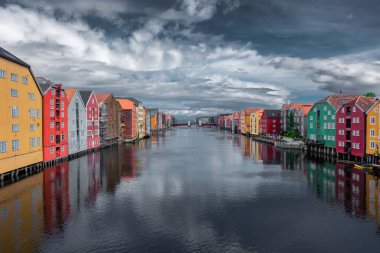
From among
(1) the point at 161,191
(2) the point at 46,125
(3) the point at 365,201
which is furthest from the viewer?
(2) the point at 46,125

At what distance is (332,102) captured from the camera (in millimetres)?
87875

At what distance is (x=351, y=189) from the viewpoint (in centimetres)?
4553

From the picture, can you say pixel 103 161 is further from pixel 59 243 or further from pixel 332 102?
pixel 332 102

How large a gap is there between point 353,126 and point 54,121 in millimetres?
68240

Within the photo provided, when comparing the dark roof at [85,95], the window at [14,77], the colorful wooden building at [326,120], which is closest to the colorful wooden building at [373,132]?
the colorful wooden building at [326,120]

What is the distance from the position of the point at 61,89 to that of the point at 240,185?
47540 mm

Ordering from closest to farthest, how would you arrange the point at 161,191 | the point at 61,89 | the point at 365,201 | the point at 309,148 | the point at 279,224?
the point at 279,224
the point at 365,201
the point at 161,191
the point at 61,89
the point at 309,148

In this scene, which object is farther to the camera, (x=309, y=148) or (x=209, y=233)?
(x=309, y=148)

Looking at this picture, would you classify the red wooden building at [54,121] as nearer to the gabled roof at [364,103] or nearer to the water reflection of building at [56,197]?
the water reflection of building at [56,197]

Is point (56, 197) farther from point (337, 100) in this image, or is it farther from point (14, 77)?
point (337, 100)

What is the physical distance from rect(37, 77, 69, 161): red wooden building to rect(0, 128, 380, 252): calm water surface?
9185 millimetres

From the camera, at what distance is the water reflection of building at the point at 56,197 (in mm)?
31538

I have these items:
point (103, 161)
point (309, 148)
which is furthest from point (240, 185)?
point (309, 148)

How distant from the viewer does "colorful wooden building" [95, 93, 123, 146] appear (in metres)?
110
